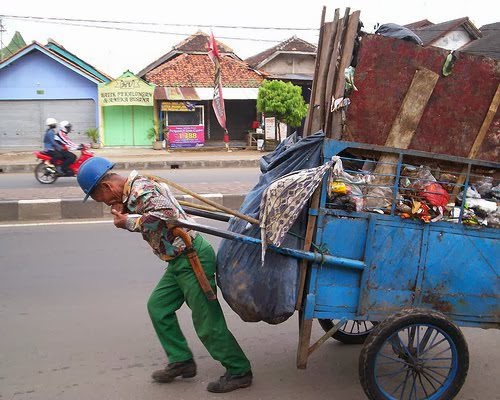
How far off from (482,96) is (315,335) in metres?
2.02

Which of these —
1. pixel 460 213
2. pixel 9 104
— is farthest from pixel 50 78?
pixel 460 213

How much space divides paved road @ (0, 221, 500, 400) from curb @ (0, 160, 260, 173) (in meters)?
11.2

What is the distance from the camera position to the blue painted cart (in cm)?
266

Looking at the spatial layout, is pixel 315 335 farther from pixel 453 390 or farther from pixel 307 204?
pixel 307 204

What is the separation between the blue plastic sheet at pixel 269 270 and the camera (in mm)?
2678

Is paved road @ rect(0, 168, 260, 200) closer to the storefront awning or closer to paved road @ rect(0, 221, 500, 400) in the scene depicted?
paved road @ rect(0, 221, 500, 400)

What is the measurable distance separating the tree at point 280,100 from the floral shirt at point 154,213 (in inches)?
700

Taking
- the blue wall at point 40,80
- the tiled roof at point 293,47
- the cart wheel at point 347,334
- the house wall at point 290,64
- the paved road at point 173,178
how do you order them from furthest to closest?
the house wall at point 290,64 < the tiled roof at point 293,47 < the blue wall at point 40,80 < the paved road at point 173,178 < the cart wheel at point 347,334

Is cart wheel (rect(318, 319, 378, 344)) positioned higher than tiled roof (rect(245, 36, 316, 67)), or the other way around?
tiled roof (rect(245, 36, 316, 67))

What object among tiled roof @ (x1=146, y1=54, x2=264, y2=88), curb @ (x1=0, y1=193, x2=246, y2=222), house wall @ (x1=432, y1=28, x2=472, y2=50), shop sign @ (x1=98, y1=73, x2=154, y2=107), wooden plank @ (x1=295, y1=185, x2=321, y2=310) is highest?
house wall @ (x1=432, y1=28, x2=472, y2=50)

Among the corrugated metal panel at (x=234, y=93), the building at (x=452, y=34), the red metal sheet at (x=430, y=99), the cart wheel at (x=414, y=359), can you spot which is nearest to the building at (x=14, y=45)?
the corrugated metal panel at (x=234, y=93)

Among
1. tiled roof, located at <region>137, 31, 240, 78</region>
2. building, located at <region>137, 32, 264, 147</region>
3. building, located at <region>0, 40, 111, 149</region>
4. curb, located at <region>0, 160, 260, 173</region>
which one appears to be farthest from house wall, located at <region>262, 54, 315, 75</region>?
curb, located at <region>0, 160, 260, 173</region>

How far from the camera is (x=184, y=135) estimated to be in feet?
72.2

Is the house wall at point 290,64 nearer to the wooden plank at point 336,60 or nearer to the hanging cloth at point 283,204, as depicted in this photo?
the wooden plank at point 336,60
